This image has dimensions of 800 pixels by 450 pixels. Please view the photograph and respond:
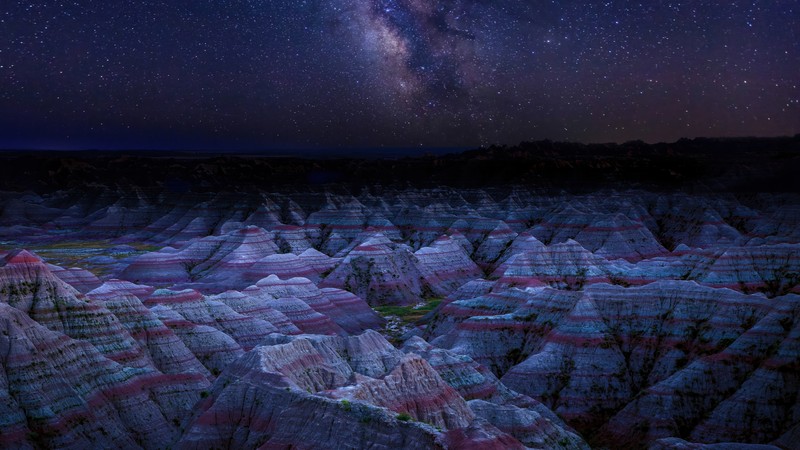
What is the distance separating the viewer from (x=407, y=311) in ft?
308

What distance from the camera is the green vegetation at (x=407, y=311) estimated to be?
88825mm

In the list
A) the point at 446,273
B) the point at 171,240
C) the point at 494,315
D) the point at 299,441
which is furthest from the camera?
the point at 171,240

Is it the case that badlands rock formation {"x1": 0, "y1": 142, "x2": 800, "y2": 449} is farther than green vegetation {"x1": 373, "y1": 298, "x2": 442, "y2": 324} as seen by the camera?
No

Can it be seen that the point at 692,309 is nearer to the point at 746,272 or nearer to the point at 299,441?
the point at 746,272

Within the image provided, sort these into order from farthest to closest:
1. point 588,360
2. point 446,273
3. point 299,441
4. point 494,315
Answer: point 446,273 → point 494,315 → point 588,360 → point 299,441

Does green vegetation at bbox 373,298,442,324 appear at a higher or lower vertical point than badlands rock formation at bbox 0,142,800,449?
lower

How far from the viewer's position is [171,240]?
161 meters

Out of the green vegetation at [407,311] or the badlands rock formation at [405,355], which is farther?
the green vegetation at [407,311]

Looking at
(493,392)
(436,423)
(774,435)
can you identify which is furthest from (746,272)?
(436,423)

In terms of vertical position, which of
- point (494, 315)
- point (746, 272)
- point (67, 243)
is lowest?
point (67, 243)

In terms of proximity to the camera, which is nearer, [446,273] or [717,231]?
[446,273]

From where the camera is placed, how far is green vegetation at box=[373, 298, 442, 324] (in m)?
88.8

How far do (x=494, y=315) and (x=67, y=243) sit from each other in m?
129

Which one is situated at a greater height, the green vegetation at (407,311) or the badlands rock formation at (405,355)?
the badlands rock formation at (405,355)
